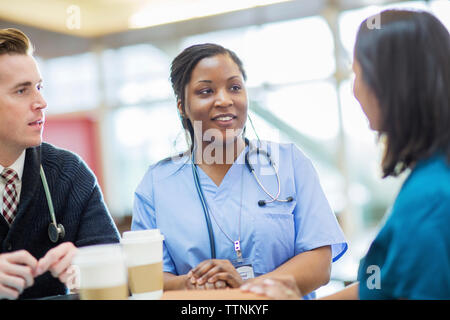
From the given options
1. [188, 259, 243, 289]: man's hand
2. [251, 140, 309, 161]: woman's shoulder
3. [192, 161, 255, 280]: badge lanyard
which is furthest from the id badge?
[251, 140, 309, 161]: woman's shoulder

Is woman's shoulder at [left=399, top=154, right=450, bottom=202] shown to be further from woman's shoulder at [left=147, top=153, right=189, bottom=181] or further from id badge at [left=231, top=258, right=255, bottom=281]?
woman's shoulder at [left=147, top=153, right=189, bottom=181]

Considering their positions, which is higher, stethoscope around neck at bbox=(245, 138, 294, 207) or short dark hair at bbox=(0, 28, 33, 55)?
short dark hair at bbox=(0, 28, 33, 55)

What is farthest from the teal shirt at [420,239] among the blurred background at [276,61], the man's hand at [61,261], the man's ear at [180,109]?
the blurred background at [276,61]

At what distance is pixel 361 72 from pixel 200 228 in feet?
2.16

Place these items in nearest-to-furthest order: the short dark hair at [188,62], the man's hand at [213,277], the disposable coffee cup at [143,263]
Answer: the disposable coffee cup at [143,263], the man's hand at [213,277], the short dark hair at [188,62]

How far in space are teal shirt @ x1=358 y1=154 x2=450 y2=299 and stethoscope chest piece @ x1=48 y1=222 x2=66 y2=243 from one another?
80cm

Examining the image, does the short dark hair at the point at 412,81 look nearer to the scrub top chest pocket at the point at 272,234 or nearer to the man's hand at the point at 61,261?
the scrub top chest pocket at the point at 272,234

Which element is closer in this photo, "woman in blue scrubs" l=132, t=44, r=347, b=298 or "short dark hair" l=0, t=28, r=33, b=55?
"short dark hair" l=0, t=28, r=33, b=55

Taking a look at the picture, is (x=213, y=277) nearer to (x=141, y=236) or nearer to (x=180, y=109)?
(x=141, y=236)

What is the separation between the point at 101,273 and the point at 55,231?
487mm

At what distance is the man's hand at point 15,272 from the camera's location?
2.90ft

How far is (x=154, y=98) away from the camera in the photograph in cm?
595

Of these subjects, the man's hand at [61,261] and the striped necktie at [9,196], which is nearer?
the man's hand at [61,261]

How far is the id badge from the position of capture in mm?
1250
